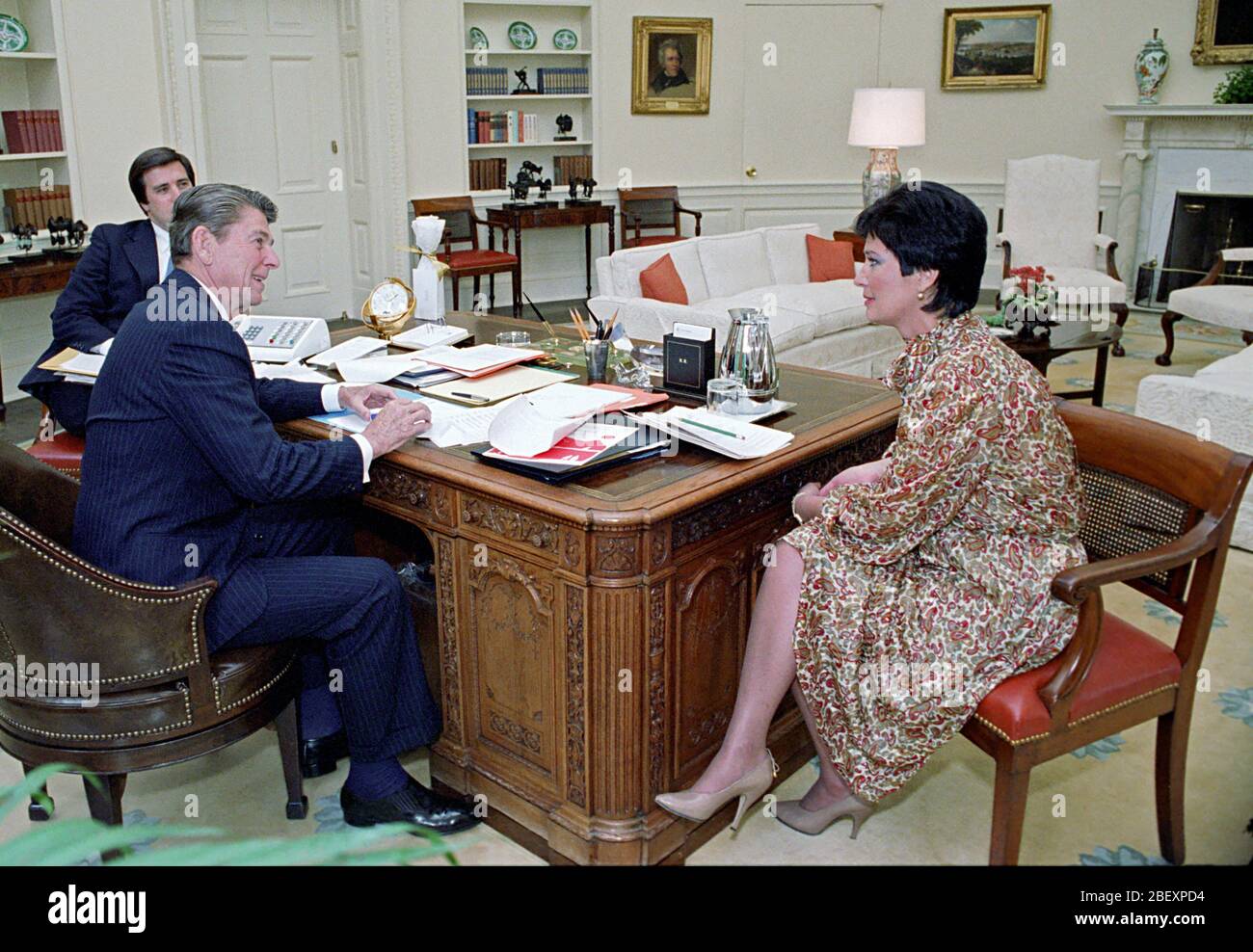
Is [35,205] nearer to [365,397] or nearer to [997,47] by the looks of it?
[365,397]

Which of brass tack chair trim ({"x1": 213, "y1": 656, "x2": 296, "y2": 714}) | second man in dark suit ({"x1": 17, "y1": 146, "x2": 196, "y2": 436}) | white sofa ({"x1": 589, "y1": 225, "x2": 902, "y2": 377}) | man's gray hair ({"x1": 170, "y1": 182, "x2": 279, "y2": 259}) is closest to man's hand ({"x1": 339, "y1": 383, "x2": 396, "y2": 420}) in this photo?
man's gray hair ({"x1": 170, "y1": 182, "x2": 279, "y2": 259})

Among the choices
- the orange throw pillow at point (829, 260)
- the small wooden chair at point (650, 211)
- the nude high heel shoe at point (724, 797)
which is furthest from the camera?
the small wooden chair at point (650, 211)

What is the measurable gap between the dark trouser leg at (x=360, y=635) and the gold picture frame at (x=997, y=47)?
8.46 metres

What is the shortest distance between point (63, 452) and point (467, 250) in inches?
223

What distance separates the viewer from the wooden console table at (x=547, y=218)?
27.6 feet

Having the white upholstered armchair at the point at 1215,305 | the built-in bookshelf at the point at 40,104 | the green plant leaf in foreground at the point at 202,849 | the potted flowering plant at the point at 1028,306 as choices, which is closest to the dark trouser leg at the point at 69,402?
the green plant leaf in foreground at the point at 202,849

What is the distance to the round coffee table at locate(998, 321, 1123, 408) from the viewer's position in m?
5.58

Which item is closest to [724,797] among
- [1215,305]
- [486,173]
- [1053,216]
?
[1215,305]

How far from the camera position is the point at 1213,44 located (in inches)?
327

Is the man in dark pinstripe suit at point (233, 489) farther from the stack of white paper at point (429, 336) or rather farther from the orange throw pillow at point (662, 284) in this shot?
the orange throw pillow at point (662, 284)

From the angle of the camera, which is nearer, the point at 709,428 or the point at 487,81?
the point at 709,428
